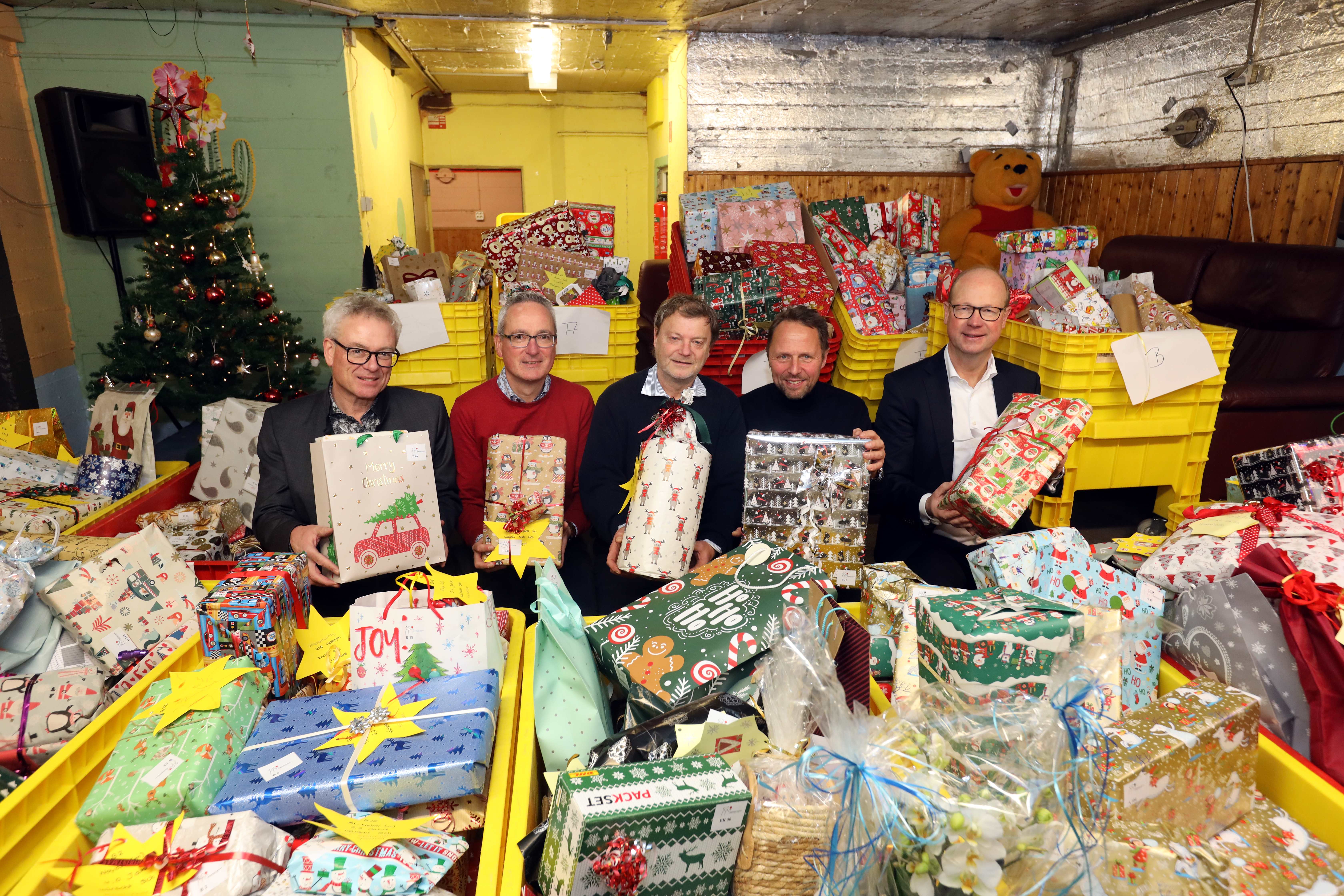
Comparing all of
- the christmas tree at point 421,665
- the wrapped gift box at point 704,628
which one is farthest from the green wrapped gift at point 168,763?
the wrapped gift box at point 704,628

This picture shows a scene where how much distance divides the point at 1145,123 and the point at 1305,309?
2676mm

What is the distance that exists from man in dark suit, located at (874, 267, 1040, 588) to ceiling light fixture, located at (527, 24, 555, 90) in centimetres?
523

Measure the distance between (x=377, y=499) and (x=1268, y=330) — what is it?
470 centimetres

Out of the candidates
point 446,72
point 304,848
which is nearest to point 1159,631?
point 304,848

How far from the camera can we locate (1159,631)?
1.38 m

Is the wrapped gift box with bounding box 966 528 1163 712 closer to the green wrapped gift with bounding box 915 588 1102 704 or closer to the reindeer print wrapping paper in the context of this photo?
the green wrapped gift with bounding box 915 588 1102 704

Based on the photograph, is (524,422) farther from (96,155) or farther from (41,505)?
(96,155)

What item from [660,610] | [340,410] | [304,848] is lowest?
[304,848]

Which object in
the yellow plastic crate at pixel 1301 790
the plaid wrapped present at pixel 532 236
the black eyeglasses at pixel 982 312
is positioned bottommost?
the yellow plastic crate at pixel 1301 790

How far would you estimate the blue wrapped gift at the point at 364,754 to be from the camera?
1058 millimetres

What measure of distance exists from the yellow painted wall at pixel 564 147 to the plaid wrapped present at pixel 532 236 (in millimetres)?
6382

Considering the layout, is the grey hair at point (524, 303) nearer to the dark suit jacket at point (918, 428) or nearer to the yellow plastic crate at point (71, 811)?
the dark suit jacket at point (918, 428)

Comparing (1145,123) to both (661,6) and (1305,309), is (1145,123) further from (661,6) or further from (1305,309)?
(661,6)

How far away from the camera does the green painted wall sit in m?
5.08
